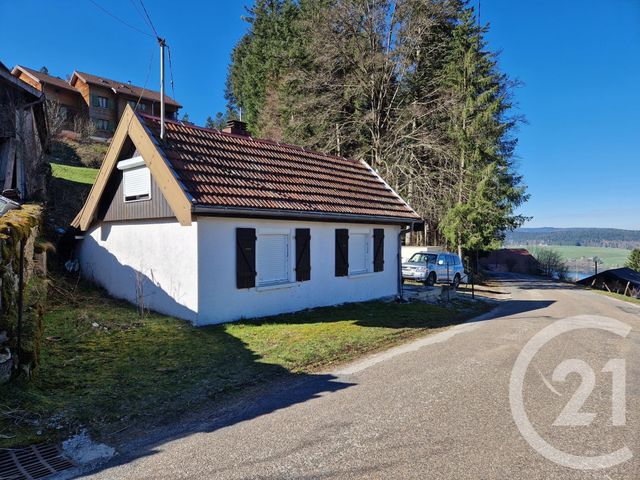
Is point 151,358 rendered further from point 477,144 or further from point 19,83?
point 477,144

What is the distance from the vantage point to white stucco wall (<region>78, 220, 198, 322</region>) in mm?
9320

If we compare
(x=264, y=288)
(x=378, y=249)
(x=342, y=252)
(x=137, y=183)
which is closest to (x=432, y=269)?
(x=378, y=249)

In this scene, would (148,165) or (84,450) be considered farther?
(148,165)

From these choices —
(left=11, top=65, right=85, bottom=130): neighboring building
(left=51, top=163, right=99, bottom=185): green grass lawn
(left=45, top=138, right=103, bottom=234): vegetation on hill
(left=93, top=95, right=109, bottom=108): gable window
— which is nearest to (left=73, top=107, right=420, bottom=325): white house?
(left=45, top=138, right=103, bottom=234): vegetation on hill

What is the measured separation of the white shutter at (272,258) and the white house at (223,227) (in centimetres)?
3

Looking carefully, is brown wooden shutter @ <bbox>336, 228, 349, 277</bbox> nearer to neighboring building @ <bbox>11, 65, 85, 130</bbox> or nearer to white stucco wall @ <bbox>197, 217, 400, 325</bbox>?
white stucco wall @ <bbox>197, 217, 400, 325</bbox>

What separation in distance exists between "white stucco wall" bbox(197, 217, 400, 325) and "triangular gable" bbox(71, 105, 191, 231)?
557mm

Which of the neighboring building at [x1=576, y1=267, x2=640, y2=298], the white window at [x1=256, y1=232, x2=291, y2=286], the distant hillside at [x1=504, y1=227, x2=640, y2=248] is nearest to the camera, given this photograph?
the white window at [x1=256, y1=232, x2=291, y2=286]

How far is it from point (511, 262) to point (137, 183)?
53222 mm

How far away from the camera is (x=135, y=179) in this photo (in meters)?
10.8

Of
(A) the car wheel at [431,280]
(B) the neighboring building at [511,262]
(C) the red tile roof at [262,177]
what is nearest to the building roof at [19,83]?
(C) the red tile roof at [262,177]

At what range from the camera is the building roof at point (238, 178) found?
30.8 ft

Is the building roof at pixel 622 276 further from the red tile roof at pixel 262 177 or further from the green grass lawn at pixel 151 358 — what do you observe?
the green grass lawn at pixel 151 358

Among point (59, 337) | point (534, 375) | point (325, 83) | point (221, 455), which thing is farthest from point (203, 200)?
point (325, 83)
